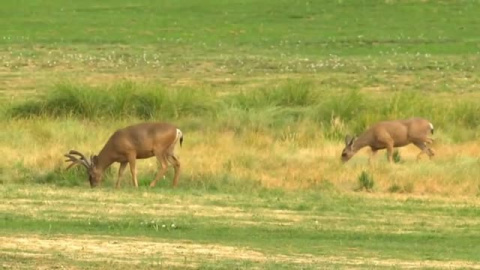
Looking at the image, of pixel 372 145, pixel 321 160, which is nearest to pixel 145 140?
pixel 321 160

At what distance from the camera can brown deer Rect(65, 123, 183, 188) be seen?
23.1m

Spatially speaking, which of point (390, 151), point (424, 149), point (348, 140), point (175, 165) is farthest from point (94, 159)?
point (424, 149)

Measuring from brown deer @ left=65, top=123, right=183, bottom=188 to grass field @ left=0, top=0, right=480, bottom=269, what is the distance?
16.7 inches

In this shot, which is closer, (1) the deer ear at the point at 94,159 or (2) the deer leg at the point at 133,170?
(2) the deer leg at the point at 133,170

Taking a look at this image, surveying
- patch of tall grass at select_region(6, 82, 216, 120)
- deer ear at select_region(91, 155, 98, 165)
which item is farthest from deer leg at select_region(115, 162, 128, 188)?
patch of tall grass at select_region(6, 82, 216, 120)

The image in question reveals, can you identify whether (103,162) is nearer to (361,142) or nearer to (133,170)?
(133,170)

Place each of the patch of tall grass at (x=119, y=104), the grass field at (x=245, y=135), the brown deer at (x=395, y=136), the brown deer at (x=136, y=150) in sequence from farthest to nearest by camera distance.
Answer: the patch of tall grass at (x=119, y=104), the brown deer at (x=395, y=136), the brown deer at (x=136, y=150), the grass field at (x=245, y=135)

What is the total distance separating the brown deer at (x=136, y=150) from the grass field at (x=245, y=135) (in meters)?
0.42

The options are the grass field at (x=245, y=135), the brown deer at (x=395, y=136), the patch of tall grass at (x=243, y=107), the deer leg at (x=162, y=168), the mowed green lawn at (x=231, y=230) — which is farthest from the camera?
the patch of tall grass at (x=243, y=107)

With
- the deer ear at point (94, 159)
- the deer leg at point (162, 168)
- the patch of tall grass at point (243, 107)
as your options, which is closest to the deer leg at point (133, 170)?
the deer leg at point (162, 168)

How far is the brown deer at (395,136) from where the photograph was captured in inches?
1053

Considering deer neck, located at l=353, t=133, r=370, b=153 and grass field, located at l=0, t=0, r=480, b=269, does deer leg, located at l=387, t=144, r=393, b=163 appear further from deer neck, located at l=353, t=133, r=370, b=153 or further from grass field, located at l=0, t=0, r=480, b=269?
deer neck, located at l=353, t=133, r=370, b=153

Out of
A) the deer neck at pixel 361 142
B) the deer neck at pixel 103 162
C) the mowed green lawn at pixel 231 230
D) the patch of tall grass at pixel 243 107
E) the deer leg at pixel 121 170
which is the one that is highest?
the mowed green lawn at pixel 231 230

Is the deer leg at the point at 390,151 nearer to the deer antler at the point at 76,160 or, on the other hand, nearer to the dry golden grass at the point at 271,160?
the dry golden grass at the point at 271,160
